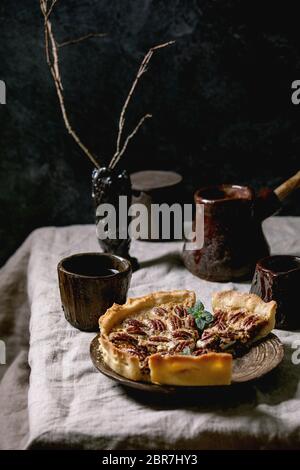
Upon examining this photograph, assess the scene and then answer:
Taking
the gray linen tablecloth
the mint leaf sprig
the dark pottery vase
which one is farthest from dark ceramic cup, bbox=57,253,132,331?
the dark pottery vase

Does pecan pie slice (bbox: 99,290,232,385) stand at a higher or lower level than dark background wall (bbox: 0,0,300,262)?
lower

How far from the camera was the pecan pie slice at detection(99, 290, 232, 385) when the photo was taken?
1332mm

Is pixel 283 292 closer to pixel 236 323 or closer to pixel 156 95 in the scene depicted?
pixel 236 323

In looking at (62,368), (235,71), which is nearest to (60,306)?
(62,368)

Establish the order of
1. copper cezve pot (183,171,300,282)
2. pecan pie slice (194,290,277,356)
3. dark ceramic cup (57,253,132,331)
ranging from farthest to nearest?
copper cezve pot (183,171,300,282) < dark ceramic cup (57,253,132,331) < pecan pie slice (194,290,277,356)

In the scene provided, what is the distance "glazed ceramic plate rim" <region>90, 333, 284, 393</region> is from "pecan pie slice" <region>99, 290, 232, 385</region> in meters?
0.01

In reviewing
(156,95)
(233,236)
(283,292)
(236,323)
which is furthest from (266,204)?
(156,95)

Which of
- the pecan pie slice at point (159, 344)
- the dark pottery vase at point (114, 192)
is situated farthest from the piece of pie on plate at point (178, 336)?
the dark pottery vase at point (114, 192)

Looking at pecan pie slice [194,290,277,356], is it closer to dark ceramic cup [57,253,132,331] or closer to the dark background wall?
dark ceramic cup [57,253,132,331]

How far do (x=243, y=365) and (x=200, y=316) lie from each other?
0.17 metres
